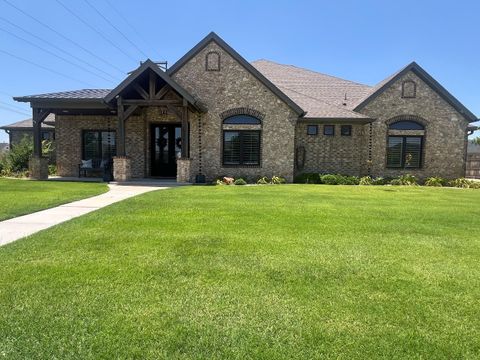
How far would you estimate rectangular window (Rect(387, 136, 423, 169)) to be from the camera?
20.1 meters

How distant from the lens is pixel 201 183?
16.9 meters

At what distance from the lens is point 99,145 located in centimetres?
1977

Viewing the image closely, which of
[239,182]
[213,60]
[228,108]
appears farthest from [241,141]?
[213,60]

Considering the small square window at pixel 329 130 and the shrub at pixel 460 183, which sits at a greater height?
the small square window at pixel 329 130

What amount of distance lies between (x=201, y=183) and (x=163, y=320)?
13932 millimetres

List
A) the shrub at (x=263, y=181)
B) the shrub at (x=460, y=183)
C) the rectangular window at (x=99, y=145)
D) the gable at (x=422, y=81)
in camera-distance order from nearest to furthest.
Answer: the shrub at (x=263, y=181) < the shrub at (x=460, y=183) < the gable at (x=422, y=81) < the rectangular window at (x=99, y=145)

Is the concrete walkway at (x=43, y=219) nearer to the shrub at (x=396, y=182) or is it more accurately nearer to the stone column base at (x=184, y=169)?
the stone column base at (x=184, y=169)

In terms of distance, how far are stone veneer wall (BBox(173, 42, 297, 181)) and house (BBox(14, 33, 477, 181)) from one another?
0.17ft

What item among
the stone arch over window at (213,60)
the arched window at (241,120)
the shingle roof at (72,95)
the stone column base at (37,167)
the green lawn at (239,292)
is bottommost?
the green lawn at (239,292)

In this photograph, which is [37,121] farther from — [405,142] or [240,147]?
[405,142]

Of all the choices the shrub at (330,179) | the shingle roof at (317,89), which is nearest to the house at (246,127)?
the shingle roof at (317,89)

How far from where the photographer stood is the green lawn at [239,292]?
2.75 m

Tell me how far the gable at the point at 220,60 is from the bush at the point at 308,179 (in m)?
3.28

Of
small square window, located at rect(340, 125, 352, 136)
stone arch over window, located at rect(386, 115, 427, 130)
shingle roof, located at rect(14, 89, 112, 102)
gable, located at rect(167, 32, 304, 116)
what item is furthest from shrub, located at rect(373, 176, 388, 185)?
shingle roof, located at rect(14, 89, 112, 102)
